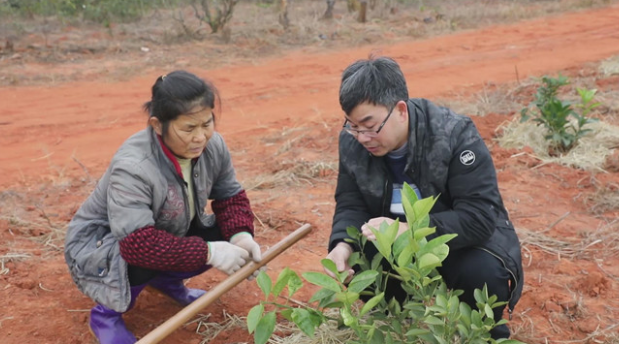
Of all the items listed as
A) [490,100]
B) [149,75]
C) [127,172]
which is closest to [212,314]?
[127,172]

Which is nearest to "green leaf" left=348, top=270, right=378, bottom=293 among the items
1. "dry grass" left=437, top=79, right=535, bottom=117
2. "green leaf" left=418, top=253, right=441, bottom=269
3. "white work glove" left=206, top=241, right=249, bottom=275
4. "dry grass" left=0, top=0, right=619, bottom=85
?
"green leaf" left=418, top=253, right=441, bottom=269

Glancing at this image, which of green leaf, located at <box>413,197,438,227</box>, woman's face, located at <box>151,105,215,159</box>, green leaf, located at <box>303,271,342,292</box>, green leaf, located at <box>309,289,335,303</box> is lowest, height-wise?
green leaf, located at <box>309,289,335,303</box>

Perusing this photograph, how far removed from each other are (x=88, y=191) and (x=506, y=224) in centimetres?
285

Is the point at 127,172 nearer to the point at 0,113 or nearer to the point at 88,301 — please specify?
the point at 88,301

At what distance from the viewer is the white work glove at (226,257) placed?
2227mm

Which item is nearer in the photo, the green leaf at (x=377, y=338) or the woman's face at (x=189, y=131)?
the green leaf at (x=377, y=338)

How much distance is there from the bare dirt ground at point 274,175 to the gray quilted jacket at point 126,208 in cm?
36

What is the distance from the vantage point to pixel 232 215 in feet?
8.34

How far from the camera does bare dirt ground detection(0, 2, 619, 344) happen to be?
260 cm

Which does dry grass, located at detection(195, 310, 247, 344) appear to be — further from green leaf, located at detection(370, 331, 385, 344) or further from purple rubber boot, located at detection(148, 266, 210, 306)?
green leaf, located at detection(370, 331, 385, 344)

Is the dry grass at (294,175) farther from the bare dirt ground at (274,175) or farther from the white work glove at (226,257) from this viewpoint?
the white work glove at (226,257)

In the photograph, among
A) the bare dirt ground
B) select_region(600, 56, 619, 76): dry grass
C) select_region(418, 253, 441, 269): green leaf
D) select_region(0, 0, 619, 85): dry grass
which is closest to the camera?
select_region(418, 253, 441, 269): green leaf

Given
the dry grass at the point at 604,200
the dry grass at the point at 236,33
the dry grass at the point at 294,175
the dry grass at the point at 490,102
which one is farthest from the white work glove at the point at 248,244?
the dry grass at the point at 236,33

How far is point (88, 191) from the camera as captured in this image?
411 cm
